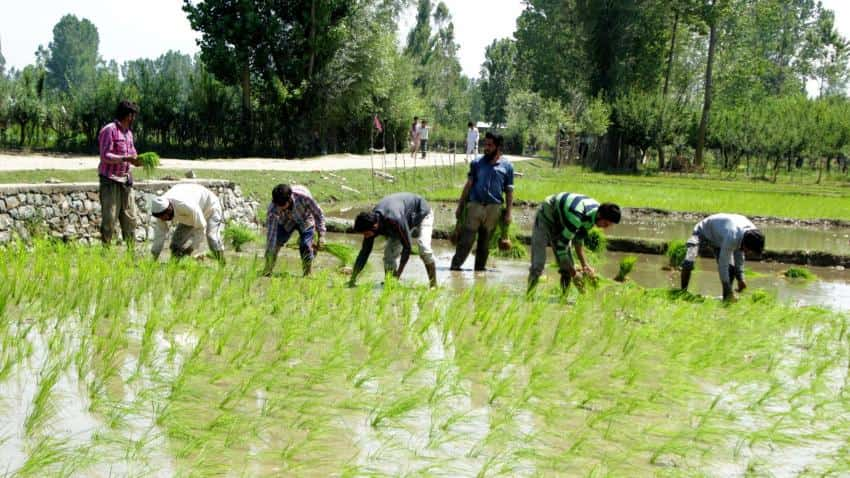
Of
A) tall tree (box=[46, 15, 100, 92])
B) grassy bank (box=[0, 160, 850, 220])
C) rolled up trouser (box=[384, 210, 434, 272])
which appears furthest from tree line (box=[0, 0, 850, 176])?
tall tree (box=[46, 15, 100, 92])

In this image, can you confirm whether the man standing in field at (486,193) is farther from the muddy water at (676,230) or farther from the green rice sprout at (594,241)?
the muddy water at (676,230)

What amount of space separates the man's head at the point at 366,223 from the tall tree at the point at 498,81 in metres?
64.6

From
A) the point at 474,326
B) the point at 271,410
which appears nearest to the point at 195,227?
the point at 474,326

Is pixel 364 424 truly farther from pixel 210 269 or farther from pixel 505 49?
pixel 505 49

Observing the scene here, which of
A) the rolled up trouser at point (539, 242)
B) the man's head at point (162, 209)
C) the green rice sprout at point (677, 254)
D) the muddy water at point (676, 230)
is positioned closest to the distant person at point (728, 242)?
the rolled up trouser at point (539, 242)

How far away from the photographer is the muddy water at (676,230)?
13.9 m

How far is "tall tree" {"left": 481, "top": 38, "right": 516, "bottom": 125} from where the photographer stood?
71.1 m

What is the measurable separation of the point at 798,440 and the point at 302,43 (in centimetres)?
2431

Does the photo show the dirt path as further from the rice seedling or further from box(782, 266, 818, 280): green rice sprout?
box(782, 266, 818, 280): green rice sprout

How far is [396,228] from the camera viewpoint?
23.6 ft

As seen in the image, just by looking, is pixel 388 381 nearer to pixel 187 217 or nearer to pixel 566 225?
pixel 566 225

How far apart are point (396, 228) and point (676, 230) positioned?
995 centimetres

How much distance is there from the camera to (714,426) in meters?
4.11

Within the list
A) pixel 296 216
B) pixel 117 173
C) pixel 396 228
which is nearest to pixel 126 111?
pixel 117 173
